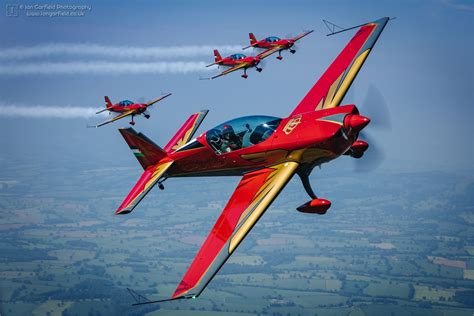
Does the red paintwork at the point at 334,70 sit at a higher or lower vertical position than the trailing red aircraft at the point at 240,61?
higher

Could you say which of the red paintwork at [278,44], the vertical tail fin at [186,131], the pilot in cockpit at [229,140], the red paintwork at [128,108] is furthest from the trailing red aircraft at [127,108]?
the pilot in cockpit at [229,140]

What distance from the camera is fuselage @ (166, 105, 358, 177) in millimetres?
25953

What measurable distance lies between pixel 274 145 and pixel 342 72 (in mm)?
7123

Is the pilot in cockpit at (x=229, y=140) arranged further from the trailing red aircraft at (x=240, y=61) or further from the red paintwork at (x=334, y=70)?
the trailing red aircraft at (x=240, y=61)

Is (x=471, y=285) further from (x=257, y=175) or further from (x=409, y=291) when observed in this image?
(x=257, y=175)

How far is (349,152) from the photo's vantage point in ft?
91.5

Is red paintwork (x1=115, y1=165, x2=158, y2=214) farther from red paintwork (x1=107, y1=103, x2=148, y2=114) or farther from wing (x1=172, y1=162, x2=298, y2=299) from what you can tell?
red paintwork (x1=107, y1=103, x2=148, y2=114)

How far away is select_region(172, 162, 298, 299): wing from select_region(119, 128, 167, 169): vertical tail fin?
6.10m

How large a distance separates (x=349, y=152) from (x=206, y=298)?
403ft

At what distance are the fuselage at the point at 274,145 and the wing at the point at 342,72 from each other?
337cm

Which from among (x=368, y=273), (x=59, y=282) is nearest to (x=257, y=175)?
(x=59, y=282)

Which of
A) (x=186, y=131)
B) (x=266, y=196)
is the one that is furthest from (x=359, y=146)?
(x=186, y=131)

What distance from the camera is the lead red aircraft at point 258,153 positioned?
2383cm

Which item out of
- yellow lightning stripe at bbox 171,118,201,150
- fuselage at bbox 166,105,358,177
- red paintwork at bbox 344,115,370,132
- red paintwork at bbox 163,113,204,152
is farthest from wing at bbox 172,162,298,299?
red paintwork at bbox 163,113,204,152
